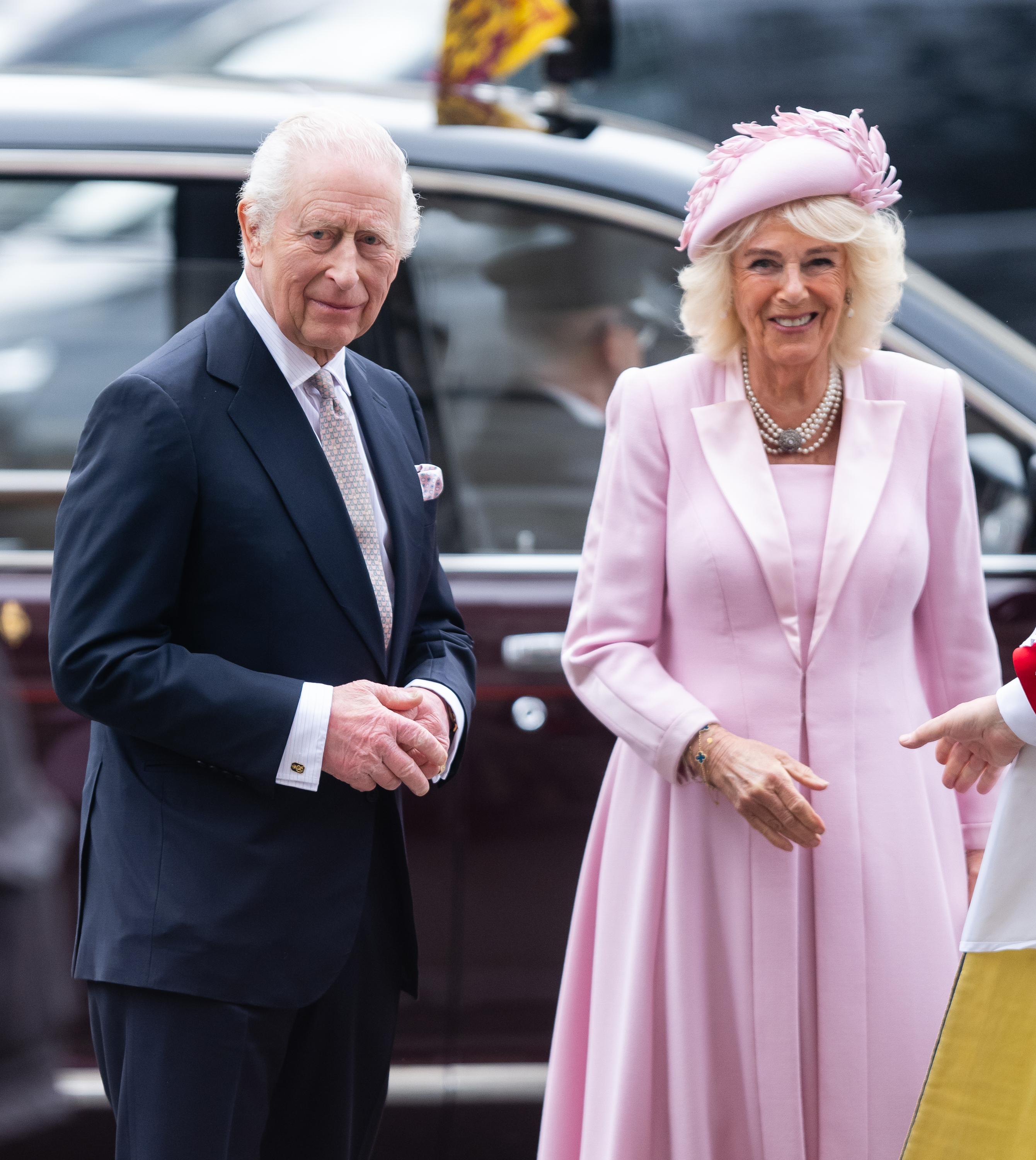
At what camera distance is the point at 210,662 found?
1.92 metres

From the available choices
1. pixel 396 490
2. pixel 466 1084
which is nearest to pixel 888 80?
pixel 466 1084

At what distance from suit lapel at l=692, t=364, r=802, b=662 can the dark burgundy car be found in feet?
2.07

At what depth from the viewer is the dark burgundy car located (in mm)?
2887

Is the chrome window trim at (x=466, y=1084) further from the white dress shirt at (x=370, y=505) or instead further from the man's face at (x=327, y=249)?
the man's face at (x=327, y=249)

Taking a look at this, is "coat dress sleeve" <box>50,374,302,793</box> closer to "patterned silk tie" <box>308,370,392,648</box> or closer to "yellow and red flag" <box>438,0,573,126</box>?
"patterned silk tie" <box>308,370,392,648</box>

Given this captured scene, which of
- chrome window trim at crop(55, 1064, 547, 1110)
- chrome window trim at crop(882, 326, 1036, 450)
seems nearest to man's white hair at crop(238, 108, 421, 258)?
chrome window trim at crop(882, 326, 1036, 450)

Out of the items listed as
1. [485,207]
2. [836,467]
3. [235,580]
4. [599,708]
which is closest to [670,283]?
[485,207]

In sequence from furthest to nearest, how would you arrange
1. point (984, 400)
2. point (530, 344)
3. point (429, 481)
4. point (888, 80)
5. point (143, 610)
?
point (888, 80)
point (530, 344)
point (984, 400)
point (429, 481)
point (143, 610)

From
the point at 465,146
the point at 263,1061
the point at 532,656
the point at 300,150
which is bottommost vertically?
the point at 263,1061

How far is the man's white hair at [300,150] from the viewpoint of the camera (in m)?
2.00

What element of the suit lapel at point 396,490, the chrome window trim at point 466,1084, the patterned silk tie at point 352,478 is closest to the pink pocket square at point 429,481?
the suit lapel at point 396,490

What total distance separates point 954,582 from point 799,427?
0.33m

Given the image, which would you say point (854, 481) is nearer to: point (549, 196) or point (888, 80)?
point (549, 196)

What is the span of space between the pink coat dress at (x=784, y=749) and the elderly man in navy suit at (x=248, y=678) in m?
0.43
